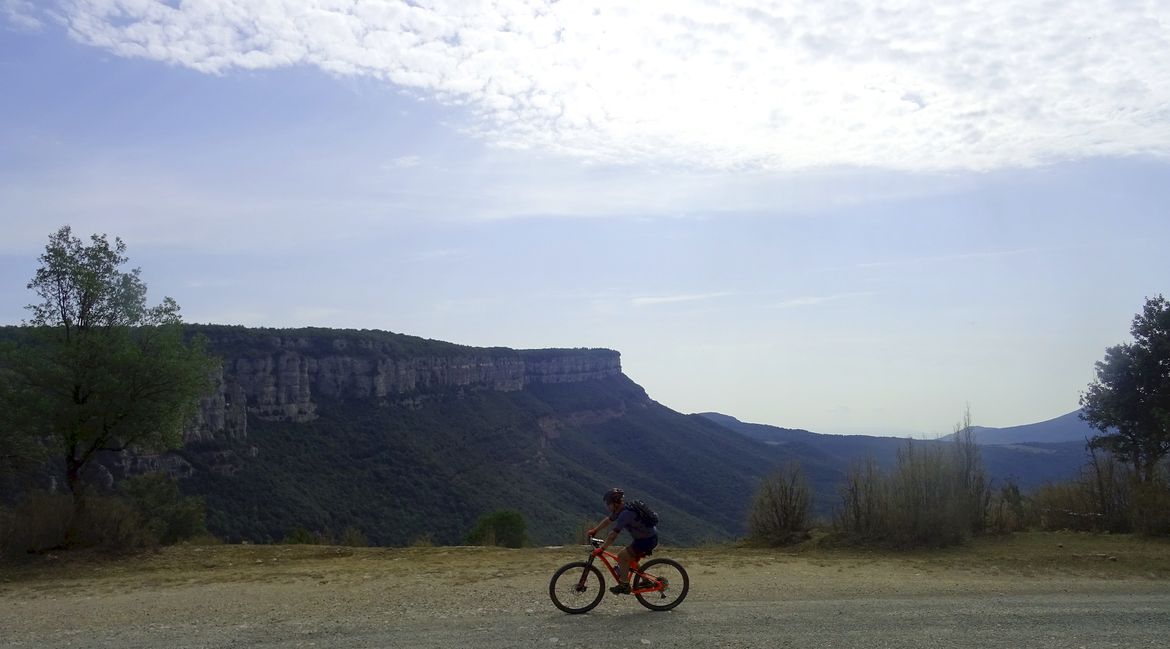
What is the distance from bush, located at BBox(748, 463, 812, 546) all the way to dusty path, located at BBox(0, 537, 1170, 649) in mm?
1399

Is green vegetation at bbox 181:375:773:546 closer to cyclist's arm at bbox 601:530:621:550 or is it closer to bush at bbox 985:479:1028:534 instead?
bush at bbox 985:479:1028:534

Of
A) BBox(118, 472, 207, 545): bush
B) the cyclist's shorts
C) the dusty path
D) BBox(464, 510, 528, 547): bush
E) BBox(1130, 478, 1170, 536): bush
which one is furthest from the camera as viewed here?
BBox(464, 510, 528, 547): bush

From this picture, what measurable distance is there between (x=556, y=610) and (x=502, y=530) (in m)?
19.3

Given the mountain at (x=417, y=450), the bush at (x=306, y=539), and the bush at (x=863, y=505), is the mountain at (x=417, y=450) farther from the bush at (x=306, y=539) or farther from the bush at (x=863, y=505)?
the bush at (x=863, y=505)

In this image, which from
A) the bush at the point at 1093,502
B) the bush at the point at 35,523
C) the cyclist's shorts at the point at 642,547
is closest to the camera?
A: the cyclist's shorts at the point at 642,547

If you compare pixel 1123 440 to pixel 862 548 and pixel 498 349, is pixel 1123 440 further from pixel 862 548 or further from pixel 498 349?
pixel 498 349

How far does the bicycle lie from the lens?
32.4ft

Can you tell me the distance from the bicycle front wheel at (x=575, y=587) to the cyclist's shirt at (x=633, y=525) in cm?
61

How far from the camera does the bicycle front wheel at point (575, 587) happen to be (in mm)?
9852

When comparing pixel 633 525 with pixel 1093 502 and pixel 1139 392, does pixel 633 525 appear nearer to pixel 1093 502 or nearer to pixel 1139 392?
pixel 1093 502

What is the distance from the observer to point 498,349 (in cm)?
8681

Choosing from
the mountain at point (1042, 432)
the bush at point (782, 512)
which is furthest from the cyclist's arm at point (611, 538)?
the mountain at point (1042, 432)

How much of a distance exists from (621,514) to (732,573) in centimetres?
342

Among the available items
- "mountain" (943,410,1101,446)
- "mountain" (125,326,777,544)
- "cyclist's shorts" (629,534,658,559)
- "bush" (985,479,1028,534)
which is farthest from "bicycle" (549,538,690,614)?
"mountain" (943,410,1101,446)
